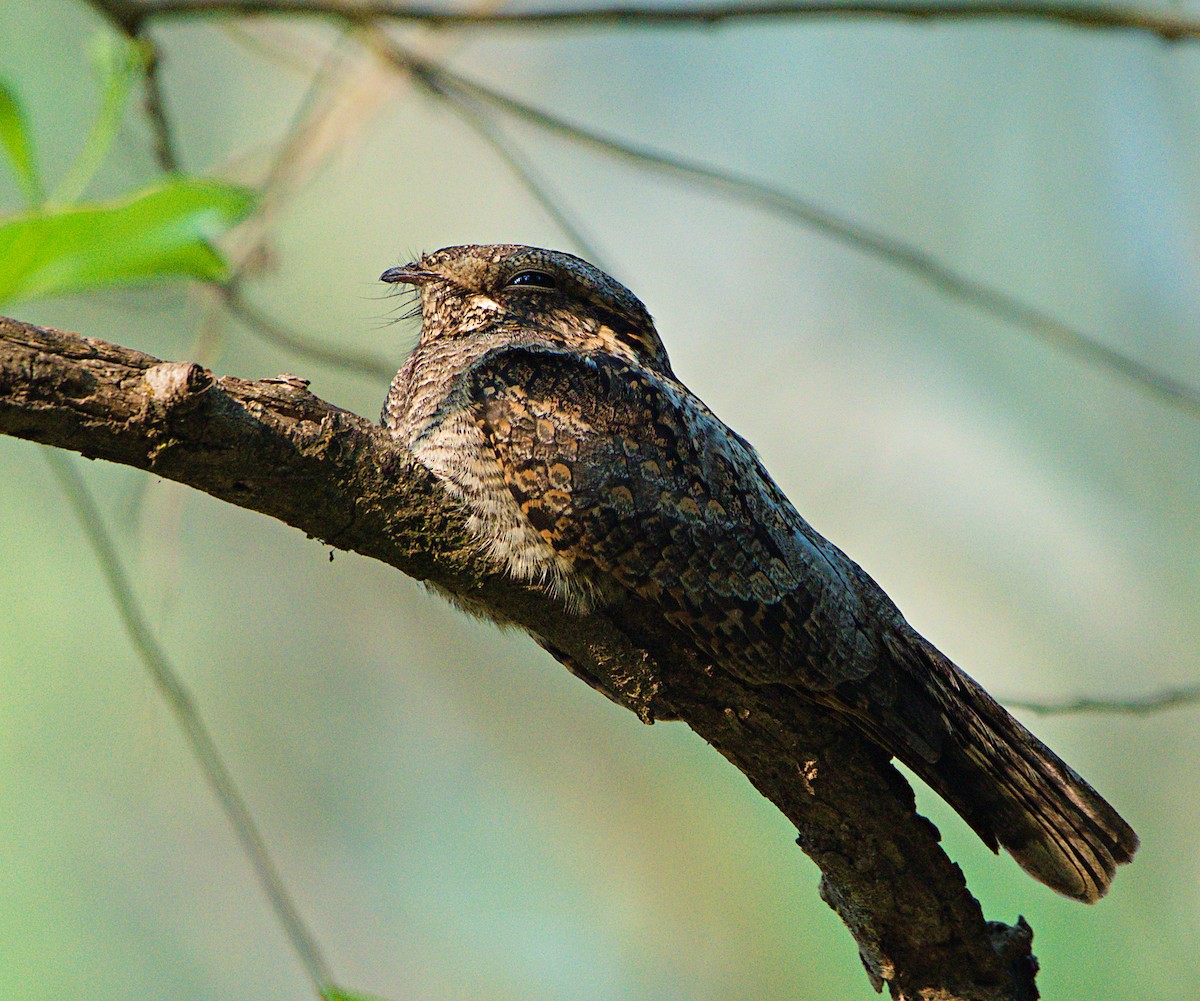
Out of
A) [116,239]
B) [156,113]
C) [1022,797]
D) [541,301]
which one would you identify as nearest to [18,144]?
[116,239]

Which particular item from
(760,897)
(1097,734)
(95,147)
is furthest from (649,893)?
(95,147)

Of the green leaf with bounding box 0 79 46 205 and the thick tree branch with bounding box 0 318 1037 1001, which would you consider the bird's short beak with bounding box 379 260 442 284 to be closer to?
the thick tree branch with bounding box 0 318 1037 1001

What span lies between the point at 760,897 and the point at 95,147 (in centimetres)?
561

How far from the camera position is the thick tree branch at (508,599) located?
1380 millimetres

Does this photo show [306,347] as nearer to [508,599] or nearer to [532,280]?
[532,280]

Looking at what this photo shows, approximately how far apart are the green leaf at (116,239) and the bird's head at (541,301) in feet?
5.34

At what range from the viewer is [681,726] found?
21.2 feet

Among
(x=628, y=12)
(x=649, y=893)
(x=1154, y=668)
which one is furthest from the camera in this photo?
(x=649, y=893)

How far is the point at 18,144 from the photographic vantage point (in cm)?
103

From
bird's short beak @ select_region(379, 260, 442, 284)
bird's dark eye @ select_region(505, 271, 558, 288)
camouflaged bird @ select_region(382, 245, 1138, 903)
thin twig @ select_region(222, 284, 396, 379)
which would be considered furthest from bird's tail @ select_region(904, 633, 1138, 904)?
thin twig @ select_region(222, 284, 396, 379)

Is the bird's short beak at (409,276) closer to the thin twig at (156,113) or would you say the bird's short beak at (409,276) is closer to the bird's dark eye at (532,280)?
the bird's dark eye at (532,280)

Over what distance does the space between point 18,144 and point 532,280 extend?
1.72m

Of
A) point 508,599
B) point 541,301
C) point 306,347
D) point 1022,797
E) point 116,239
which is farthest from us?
point 306,347

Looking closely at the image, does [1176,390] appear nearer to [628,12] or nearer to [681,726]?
[628,12]
